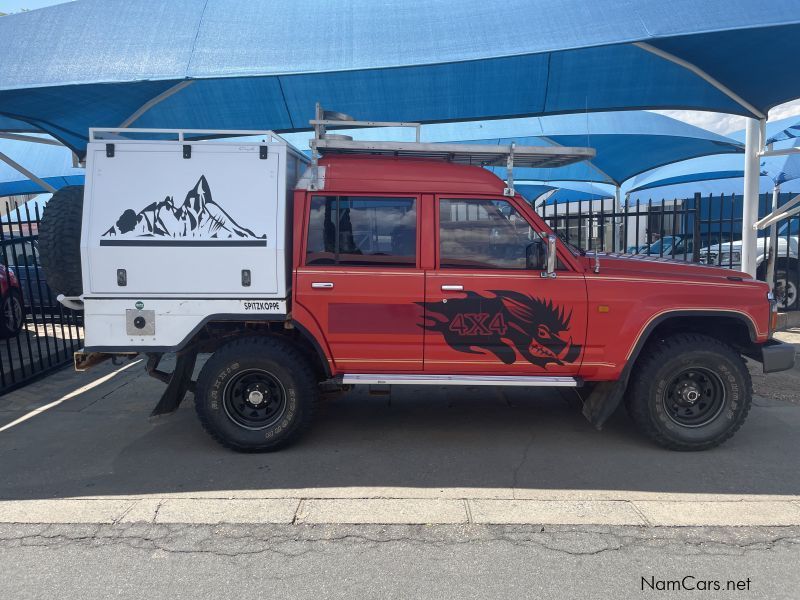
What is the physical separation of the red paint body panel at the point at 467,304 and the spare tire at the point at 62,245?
174 centimetres

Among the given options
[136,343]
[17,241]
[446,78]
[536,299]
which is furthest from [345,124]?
[17,241]

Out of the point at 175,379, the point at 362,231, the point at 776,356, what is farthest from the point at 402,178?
the point at 776,356

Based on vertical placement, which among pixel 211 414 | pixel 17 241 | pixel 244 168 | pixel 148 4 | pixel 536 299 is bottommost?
pixel 211 414

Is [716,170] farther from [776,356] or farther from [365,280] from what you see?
[365,280]

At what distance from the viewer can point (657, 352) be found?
4508 millimetres

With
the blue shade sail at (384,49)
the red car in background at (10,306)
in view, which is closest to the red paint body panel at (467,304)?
the blue shade sail at (384,49)

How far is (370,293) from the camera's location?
4.35 metres

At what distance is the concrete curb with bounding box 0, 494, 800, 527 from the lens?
3564 millimetres

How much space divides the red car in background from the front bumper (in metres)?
9.45

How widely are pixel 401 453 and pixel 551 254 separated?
6.54 ft

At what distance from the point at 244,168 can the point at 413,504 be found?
276 cm

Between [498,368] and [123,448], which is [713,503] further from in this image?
[123,448]

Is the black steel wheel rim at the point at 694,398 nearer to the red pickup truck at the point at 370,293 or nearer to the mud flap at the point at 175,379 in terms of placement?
the red pickup truck at the point at 370,293

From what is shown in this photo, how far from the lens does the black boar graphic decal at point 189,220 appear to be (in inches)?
168
